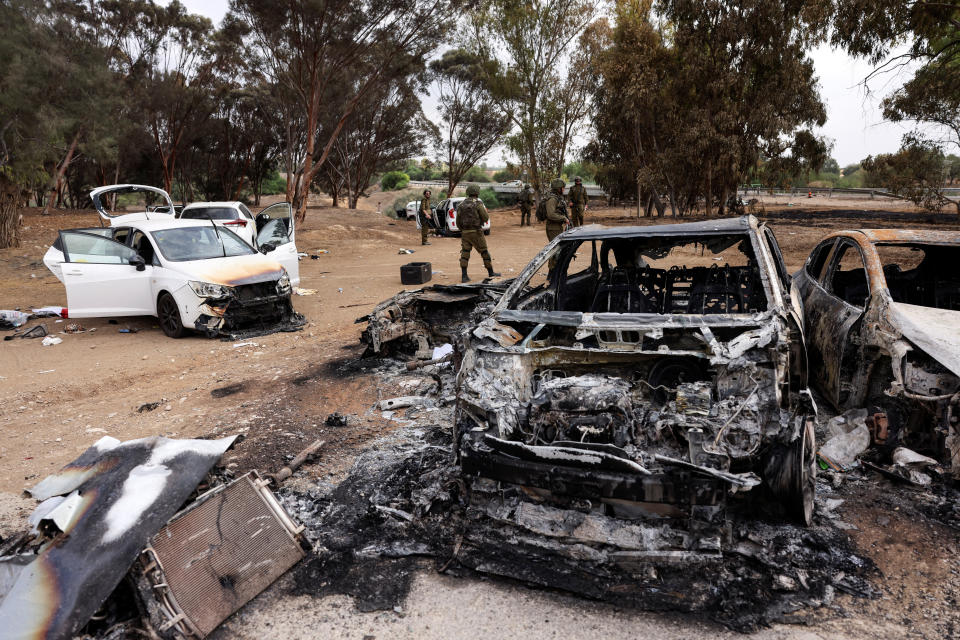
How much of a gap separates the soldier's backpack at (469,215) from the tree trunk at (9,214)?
1310cm

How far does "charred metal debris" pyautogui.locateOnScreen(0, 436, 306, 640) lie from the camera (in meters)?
2.72

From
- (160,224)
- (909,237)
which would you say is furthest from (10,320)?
(909,237)

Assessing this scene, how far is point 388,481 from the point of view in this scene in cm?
414

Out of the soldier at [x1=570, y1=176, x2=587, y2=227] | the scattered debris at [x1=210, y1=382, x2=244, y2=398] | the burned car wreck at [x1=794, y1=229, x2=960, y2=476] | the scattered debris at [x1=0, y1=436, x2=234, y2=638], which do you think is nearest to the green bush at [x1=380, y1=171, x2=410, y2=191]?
the soldier at [x1=570, y1=176, x2=587, y2=227]

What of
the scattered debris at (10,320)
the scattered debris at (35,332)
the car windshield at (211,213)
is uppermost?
the car windshield at (211,213)

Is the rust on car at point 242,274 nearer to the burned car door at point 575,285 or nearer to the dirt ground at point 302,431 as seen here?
the dirt ground at point 302,431

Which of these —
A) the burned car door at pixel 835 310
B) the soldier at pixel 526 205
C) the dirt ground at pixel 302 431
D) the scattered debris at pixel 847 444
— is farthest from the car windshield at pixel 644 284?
the soldier at pixel 526 205

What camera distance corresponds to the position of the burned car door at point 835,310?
4.61m

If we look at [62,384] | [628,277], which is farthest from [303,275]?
[628,277]

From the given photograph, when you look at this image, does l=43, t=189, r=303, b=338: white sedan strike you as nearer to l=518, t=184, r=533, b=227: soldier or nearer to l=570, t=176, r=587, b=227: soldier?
l=570, t=176, r=587, b=227: soldier

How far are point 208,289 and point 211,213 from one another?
6732mm

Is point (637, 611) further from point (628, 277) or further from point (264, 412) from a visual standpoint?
point (264, 412)

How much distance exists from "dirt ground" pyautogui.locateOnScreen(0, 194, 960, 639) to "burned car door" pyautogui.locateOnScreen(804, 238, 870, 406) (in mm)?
1297

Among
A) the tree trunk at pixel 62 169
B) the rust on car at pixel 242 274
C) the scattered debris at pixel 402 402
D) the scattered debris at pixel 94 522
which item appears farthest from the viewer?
the tree trunk at pixel 62 169
